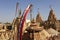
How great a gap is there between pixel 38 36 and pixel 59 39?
2.68 meters

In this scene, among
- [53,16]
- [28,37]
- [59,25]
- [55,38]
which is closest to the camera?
[28,37]

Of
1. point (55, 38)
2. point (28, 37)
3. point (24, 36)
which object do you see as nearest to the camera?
point (28, 37)

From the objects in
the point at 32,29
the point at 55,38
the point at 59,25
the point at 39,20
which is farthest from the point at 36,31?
the point at 39,20

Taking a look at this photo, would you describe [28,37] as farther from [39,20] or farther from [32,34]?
[39,20]

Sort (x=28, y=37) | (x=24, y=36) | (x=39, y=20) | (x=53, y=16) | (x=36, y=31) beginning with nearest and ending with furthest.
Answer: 1. (x=36, y=31)
2. (x=28, y=37)
3. (x=24, y=36)
4. (x=53, y=16)
5. (x=39, y=20)

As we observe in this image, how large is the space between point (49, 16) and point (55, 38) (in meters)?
12.1

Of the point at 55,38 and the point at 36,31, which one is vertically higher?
the point at 36,31

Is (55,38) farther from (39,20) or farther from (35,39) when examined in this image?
(39,20)

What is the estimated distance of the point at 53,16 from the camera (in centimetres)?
2078

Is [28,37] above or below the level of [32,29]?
below

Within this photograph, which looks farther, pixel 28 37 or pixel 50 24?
pixel 50 24

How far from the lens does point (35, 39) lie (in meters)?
6.70

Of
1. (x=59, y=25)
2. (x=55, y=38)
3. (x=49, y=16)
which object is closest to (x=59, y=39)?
(x=55, y=38)

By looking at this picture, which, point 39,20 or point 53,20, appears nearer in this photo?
point 53,20
